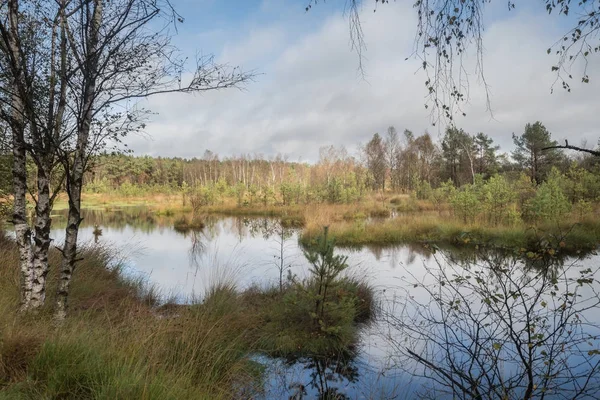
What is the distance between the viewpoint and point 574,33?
222 centimetres

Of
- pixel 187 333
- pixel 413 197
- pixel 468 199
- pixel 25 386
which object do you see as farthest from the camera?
pixel 413 197

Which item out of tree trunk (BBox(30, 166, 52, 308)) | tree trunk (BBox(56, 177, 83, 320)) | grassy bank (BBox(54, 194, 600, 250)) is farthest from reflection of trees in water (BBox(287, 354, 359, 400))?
grassy bank (BBox(54, 194, 600, 250))

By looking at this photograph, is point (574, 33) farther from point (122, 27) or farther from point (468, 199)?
point (468, 199)

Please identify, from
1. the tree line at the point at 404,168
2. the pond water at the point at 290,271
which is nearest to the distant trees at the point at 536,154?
the tree line at the point at 404,168

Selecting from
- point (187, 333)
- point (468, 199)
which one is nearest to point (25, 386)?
point (187, 333)

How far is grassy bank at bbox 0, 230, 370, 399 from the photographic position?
2512 millimetres

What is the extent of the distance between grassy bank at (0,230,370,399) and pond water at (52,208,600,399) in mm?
423

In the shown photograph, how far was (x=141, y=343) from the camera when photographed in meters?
3.15

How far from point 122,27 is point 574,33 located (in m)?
3.38

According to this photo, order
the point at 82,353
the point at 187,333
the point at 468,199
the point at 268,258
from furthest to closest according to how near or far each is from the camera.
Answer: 1. the point at 468,199
2. the point at 268,258
3. the point at 187,333
4. the point at 82,353

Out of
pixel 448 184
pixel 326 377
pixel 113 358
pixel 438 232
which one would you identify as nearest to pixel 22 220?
pixel 113 358

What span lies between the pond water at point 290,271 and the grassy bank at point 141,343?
16.7 inches

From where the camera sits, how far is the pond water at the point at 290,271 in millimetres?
4332

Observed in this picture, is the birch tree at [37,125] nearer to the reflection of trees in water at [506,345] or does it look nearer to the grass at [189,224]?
the reflection of trees in water at [506,345]
